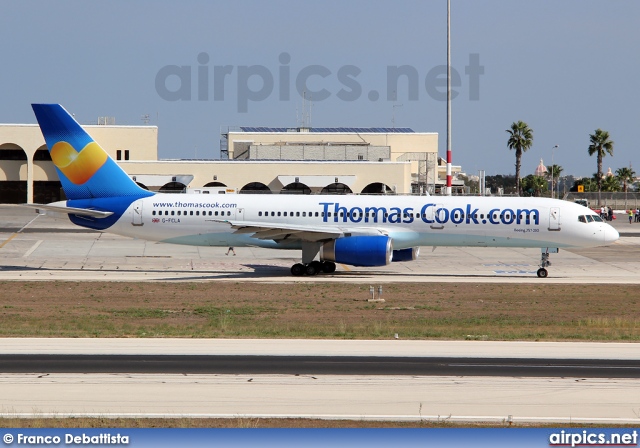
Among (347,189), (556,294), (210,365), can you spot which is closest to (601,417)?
(210,365)

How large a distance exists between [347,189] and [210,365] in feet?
229

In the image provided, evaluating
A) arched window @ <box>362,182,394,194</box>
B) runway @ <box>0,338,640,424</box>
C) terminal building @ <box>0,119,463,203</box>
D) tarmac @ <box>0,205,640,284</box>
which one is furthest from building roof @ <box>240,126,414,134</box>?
runway @ <box>0,338,640,424</box>

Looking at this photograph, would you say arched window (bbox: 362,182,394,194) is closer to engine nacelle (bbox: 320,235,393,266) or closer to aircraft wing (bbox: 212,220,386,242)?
aircraft wing (bbox: 212,220,386,242)

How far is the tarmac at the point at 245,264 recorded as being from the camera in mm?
41312

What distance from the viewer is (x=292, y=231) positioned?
40.0 meters

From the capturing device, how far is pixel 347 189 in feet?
296

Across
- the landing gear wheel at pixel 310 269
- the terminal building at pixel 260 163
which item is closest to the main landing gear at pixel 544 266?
the landing gear wheel at pixel 310 269

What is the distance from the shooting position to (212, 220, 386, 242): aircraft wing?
39.8 m

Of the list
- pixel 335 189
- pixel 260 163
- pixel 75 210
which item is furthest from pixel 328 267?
pixel 335 189

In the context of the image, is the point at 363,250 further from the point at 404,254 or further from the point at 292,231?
the point at 404,254

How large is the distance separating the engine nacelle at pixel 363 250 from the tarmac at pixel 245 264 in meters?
0.99

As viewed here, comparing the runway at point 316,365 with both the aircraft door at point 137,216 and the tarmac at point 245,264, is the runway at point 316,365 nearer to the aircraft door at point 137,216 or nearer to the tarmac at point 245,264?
the tarmac at point 245,264

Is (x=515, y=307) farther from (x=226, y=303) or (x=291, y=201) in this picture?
(x=291, y=201)

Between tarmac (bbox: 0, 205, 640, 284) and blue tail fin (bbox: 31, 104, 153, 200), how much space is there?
13.0ft
